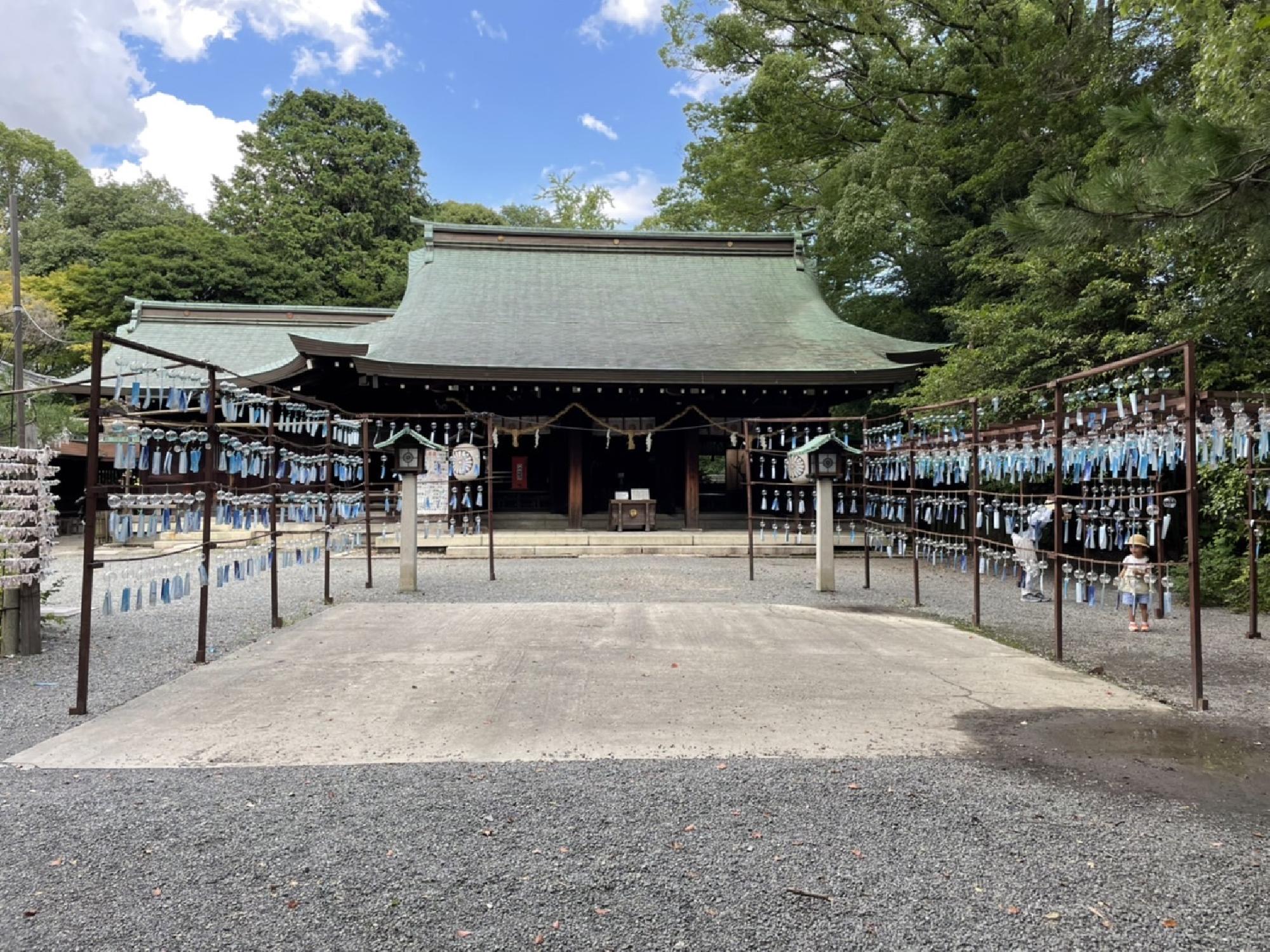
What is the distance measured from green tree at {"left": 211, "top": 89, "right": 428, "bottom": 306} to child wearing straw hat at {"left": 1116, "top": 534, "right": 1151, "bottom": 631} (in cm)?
2661

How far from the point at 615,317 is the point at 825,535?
916 centimetres

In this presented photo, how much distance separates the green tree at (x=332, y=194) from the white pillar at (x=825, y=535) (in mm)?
23660

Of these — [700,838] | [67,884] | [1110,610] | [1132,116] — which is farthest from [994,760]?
[1110,610]

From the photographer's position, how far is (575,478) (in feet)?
45.0

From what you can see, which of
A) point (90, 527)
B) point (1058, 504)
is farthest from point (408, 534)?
point (1058, 504)

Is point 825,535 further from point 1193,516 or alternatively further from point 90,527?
point 90,527

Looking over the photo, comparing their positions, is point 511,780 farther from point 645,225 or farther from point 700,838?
point 645,225

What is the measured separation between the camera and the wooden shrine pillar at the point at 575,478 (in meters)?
13.6

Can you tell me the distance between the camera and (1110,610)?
7.47 metres

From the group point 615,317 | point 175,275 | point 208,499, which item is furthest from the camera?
point 175,275

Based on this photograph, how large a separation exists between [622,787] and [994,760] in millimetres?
1697

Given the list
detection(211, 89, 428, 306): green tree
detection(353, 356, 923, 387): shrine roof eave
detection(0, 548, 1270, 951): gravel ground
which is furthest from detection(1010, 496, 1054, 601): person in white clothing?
detection(211, 89, 428, 306): green tree

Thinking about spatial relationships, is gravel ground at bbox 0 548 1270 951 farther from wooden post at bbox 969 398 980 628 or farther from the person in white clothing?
the person in white clothing

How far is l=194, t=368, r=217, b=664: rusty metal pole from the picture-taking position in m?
4.91
